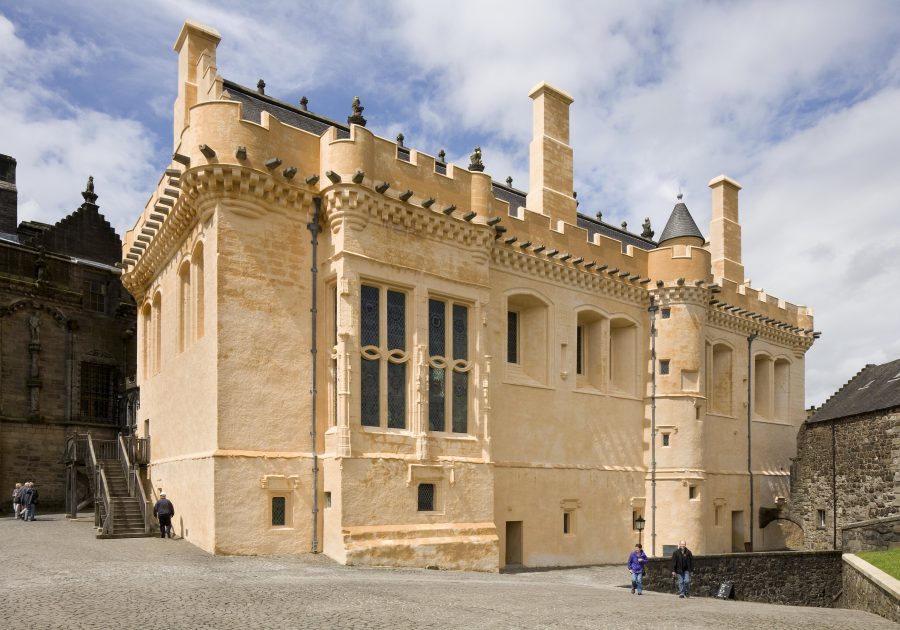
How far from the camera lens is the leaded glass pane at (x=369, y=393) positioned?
1848 cm

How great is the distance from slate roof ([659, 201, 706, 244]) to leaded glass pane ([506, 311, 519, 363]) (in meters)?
10.2

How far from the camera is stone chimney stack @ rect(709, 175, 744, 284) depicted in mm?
33469

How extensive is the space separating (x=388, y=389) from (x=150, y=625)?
30.8 ft

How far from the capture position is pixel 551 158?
2606cm

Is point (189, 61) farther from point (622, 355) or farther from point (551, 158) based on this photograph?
point (622, 355)

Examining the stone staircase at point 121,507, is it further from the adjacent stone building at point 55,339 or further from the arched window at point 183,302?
the adjacent stone building at point 55,339

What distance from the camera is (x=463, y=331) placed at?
824 inches

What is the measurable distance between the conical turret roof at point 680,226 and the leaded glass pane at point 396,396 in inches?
648

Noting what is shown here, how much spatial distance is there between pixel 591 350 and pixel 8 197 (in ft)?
84.2

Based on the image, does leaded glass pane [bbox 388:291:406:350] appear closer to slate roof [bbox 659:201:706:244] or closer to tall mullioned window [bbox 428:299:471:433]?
tall mullioned window [bbox 428:299:471:433]

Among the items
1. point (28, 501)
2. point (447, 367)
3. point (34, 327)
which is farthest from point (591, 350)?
point (34, 327)

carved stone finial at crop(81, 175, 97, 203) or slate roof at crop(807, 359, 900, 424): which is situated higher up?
carved stone finial at crop(81, 175, 97, 203)

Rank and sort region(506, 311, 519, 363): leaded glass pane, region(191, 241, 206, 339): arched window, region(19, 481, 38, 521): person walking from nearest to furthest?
region(191, 241, 206, 339): arched window
region(19, 481, 38, 521): person walking
region(506, 311, 519, 363): leaded glass pane

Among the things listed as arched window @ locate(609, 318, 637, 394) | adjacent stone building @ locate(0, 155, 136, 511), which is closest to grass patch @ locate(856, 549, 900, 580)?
arched window @ locate(609, 318, 637, 394)
